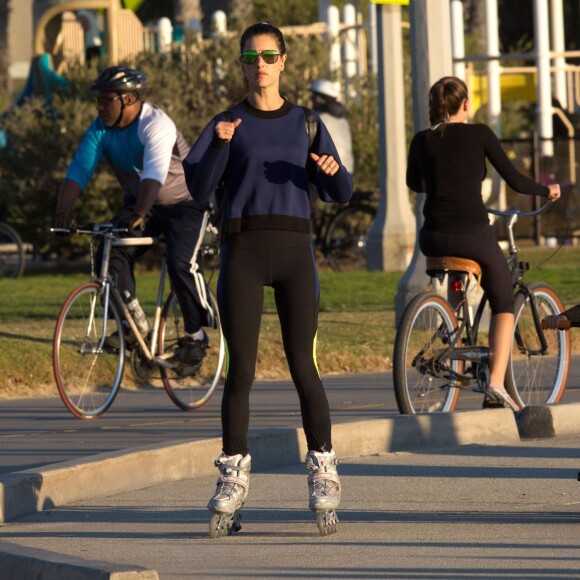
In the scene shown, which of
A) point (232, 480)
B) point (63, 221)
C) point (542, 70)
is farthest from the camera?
point (542, 70)

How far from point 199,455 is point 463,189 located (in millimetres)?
2191

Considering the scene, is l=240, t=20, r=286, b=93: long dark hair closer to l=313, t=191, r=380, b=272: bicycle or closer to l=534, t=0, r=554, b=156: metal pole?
l=313, t=191, r=380, b=272: bicycle

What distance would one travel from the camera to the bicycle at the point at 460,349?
9.17 m

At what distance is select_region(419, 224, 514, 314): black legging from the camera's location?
9.15m

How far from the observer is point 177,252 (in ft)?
33.0

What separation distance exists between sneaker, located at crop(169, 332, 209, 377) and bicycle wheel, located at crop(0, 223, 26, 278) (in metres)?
9.16

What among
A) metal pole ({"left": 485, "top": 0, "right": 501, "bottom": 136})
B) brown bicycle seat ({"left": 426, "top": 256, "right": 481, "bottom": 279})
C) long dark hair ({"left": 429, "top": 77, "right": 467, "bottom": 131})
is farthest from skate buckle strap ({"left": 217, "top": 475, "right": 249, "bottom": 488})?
metal pole ({"left": 485, "top": 0, "right": 501, "bottom": 136})

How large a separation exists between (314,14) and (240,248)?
33997mm

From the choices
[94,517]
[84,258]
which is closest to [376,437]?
[94,517]

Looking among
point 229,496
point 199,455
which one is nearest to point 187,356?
point 199,455

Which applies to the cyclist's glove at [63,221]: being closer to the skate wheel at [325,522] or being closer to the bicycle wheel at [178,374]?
the bicycle wheel at [178,374]

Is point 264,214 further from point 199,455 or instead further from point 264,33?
point 199,455

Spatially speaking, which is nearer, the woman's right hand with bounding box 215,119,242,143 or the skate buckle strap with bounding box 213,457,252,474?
the woman's right hand with bounding box 215,119,242,143

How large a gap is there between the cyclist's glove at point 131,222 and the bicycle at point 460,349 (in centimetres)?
169
